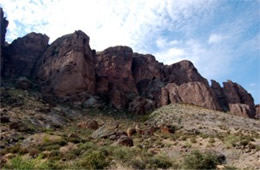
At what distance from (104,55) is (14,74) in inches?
891

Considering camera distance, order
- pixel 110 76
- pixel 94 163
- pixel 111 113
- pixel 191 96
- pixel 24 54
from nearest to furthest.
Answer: pixel 94 163 < pixel 111 113 < pixel 191 96 < pixel 110 76 < pixel 24 54

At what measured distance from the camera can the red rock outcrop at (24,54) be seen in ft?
197

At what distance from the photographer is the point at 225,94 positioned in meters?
73.3

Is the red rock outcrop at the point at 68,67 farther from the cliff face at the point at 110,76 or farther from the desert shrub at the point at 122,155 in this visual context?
the desert shrub at the point at 122,155

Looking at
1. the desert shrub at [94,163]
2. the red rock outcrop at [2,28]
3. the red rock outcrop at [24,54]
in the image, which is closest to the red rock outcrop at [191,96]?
the red rock outcrop at [24,54]

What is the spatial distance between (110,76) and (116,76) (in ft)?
4.95

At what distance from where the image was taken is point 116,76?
64125 mm

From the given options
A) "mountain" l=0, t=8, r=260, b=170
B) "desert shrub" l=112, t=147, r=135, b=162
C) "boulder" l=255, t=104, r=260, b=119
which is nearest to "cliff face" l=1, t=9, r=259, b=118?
"mountain" l=0, t=8, r=260, b=170

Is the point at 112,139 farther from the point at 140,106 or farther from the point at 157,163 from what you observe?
the point at 140,106

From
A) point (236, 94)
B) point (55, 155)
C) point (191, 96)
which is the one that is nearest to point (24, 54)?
Result: point (191, 96)

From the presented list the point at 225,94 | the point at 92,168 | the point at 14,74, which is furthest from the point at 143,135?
the point at 225,94

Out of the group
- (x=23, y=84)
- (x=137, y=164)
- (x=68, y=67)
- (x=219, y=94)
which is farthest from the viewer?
(x=219, y=94)

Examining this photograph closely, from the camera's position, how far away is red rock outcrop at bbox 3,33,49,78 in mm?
59969

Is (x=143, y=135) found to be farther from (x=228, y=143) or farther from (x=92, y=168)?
(x=92, y=168)
